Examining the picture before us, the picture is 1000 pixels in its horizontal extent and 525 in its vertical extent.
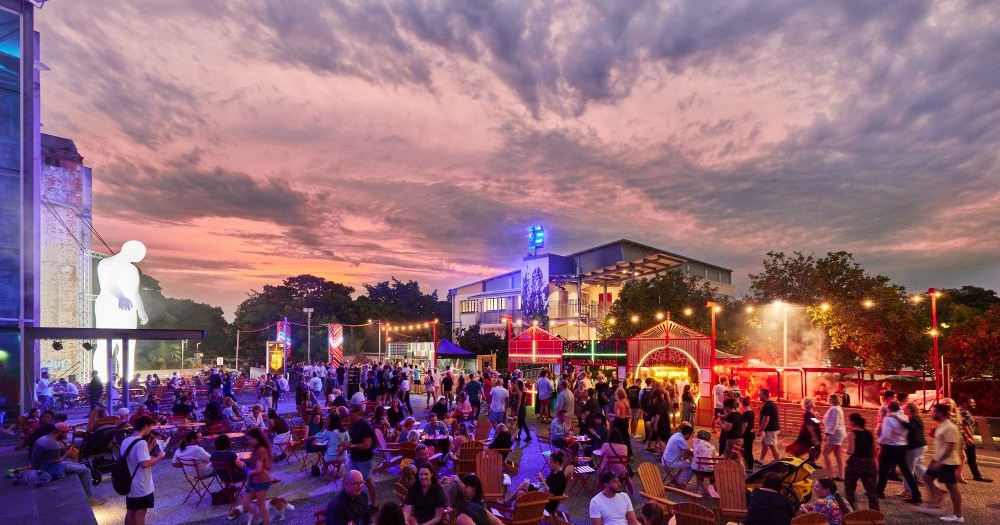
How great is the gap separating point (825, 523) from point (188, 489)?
10.2 metres

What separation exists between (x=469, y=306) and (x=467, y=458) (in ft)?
162

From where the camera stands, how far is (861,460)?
8.74m

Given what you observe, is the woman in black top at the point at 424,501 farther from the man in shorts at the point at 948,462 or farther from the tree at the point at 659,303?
the tree at the point at 659,303

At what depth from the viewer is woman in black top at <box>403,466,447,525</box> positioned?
6.31 m

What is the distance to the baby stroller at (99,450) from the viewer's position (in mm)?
11375

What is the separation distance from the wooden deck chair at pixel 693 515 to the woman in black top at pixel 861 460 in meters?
3.83

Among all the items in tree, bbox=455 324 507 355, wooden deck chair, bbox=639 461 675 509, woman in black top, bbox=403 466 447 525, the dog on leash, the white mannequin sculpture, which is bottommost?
tree, bbox=455 324 507 355

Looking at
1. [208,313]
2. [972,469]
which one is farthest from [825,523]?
[208,313]

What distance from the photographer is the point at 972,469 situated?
11125 millimetres

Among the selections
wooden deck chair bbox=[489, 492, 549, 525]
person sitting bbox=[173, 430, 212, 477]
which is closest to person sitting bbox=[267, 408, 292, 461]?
person sitting bbox=[173, 430, 212, 477]

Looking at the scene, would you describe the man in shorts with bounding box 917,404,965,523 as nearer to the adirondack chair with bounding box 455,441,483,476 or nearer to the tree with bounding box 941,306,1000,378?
the adirondack chair with bounding box 455,441,483,476

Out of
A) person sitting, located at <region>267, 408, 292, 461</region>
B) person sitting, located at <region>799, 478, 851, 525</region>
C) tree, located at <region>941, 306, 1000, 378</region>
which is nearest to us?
person sitting, located at <region>799, 478, 851, 525</region>

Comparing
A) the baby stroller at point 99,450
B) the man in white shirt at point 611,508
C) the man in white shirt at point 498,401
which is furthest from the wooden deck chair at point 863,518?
the baby stroller at point 99,450

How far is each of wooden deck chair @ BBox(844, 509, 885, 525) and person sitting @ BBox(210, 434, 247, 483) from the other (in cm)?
840
